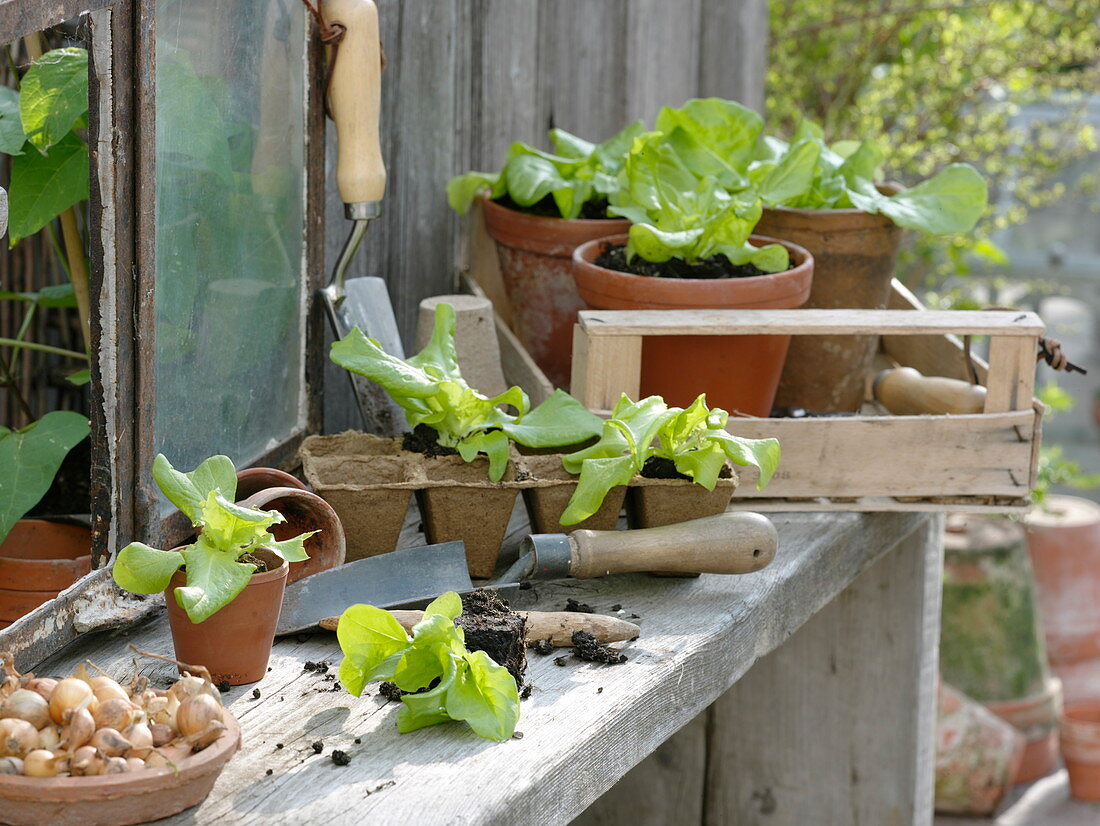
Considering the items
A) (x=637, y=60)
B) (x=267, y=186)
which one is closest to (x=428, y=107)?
(x=267, y=186)

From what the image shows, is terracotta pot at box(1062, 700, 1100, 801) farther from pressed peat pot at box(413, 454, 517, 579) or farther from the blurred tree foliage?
pressed peat pot at box(413, 454, 517, 579)

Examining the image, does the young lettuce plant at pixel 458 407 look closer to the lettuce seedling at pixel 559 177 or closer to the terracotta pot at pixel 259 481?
the terracotta pot at pixel 259 481

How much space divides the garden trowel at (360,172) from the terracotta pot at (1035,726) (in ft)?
8.13

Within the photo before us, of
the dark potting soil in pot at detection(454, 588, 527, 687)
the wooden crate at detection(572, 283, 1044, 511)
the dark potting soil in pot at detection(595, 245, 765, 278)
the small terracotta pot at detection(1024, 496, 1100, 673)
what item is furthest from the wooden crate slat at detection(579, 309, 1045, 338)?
the small terracotta pot at detection(1024, 496, 1100, 673)

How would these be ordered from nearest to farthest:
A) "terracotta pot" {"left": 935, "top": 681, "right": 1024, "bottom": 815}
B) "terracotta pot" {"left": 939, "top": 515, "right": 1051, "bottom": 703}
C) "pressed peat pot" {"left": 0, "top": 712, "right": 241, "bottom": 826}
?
1. "pressed peat pot" {"left": 0, "top": 712, "right": 241, "bottom": 826}
2. "terracotta pot" {"left": 935, "top": 681, "right": 1024, "bottom": 815}
3. "terracotta pot" {"left": 939, "top": 515, "right": 1051, "bottom": 703}

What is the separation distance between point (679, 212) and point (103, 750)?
1.23 m

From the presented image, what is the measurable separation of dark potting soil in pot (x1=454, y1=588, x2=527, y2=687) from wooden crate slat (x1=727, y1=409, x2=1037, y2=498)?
0.61 meters

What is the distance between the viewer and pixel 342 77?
167 centimetres

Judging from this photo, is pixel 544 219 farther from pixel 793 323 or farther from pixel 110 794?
pixel 110 794

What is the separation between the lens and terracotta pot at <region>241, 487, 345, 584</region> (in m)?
1.43

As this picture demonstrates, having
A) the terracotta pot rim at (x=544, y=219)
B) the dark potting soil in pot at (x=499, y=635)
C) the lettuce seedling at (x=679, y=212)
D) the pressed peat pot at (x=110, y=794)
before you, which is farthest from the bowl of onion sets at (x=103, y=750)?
the terracotta pot rim at (x=544, y=219)

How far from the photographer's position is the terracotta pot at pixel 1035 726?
142 inches

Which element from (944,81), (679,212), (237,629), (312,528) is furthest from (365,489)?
(944,81)

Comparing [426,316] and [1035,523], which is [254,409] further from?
[1035,523]
